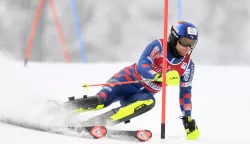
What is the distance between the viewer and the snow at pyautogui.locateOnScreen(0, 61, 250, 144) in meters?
3.59

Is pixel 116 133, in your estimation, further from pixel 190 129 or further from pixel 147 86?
pixel 190 129

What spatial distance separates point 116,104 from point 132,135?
Result: 3156mm

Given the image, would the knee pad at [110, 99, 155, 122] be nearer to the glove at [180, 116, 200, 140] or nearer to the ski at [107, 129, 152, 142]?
the ski at [107, 129, 152, 142]

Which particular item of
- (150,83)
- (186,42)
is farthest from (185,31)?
(150,83)

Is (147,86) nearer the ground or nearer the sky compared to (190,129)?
nearer the sky

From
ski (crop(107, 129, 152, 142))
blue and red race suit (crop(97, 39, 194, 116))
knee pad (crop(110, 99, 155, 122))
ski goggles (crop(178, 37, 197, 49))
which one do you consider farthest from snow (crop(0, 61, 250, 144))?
ski goggles (crop(178, 37, 197, 49))

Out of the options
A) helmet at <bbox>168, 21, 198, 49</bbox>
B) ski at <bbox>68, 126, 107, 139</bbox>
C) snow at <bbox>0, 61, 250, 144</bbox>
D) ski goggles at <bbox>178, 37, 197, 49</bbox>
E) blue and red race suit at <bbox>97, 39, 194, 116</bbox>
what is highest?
helmet at <bbox>168, 21, 198, 49</bbox>

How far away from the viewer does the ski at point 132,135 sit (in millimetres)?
3385

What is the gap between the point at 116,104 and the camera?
6598 millimetres

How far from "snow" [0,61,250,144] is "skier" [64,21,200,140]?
0.79 feet

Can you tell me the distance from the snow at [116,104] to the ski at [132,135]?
5 cm

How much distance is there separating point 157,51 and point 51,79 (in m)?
3.74

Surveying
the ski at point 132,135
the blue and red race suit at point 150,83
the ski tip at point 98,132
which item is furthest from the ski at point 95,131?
the blue and red race suit at point 150,83

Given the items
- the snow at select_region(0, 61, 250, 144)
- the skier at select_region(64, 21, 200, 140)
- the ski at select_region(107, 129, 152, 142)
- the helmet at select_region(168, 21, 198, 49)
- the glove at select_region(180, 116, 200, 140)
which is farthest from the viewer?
the glove at select_region(180, 116, 200, 140)
